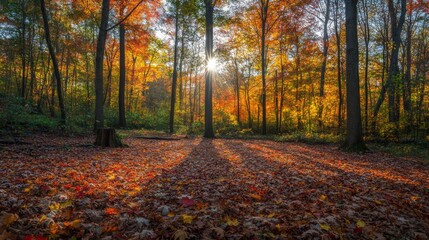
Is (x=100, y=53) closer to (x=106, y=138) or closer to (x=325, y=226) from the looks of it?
(x=106, y=138)

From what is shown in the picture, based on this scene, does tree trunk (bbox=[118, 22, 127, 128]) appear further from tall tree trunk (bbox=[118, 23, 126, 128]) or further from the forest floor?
the forest floor

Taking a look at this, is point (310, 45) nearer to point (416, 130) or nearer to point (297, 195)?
point (416, 130)

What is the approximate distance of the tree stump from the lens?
309 inches

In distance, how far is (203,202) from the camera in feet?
9.91

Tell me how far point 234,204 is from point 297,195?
3.54 ft

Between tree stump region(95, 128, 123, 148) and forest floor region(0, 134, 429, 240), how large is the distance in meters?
2.50

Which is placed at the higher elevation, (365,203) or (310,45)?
(310,45)

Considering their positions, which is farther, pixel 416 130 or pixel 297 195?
pixel 416 130

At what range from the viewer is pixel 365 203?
3021 millimetres

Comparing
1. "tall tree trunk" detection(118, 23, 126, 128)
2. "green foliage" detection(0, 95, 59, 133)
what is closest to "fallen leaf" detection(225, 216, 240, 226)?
"green foliage" detection(0, 95, 59, 133)

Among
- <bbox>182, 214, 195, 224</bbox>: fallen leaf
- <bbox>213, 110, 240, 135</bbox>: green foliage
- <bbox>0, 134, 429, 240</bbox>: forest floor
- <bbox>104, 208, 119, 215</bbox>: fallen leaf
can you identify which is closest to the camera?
<bbox>0, 134, 429, 240</bbox>: forest floor

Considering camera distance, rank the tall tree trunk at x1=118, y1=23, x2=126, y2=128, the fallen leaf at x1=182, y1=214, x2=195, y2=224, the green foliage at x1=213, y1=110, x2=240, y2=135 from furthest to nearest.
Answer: the green foliage at x1=213, y1=110, x2=240, y2=135 < the tall tree trunk at x1=118, y1=23, x2=126, y2=128 < the fallen leaf at x1=182, y1=214, x2=195, y2=224

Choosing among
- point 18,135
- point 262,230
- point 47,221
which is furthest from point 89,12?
point 262,230

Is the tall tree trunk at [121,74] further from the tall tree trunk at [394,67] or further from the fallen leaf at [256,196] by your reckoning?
the tall tree trunk at [394,67]
